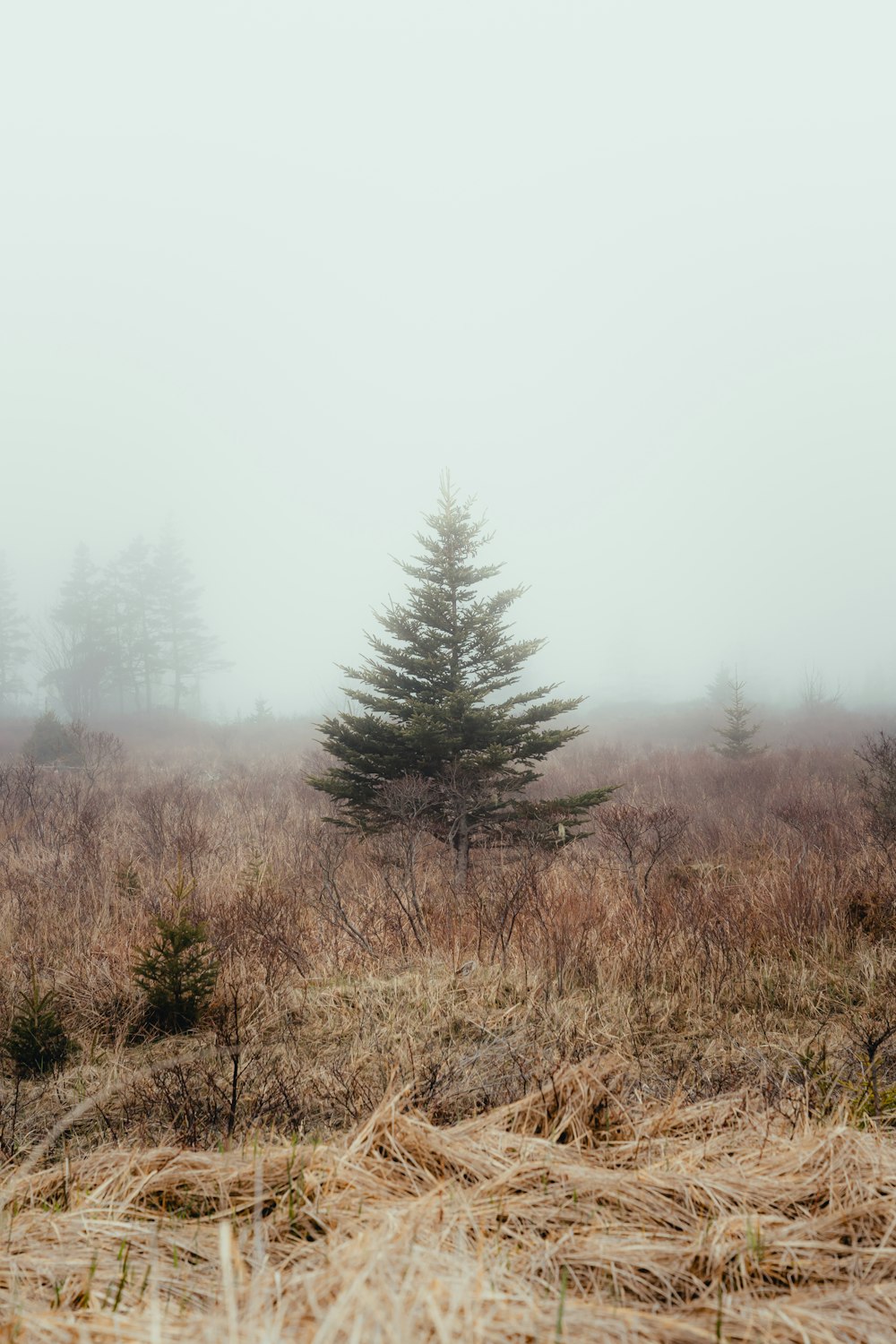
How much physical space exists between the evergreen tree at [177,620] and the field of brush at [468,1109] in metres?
40.9

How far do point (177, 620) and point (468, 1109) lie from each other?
48.3 meters

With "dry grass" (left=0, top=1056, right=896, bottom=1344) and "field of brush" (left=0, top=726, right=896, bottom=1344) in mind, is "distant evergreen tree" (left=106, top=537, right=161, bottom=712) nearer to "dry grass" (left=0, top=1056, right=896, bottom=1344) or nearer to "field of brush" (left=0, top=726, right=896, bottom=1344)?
"field of brush" (left=0, top=726, right=896, bottom=1344)

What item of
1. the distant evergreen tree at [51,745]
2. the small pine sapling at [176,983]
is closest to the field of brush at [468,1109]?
the small pine sapling at [176,983]

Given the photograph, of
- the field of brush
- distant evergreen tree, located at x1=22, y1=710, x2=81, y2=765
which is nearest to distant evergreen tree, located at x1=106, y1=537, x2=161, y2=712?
distant evergreen tree, located at x1=22, y1=710, x2=81, y2=765

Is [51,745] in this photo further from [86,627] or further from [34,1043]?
[86,627]

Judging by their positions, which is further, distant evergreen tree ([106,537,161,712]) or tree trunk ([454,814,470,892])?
distant evergreen tree ([106,537,161,712])

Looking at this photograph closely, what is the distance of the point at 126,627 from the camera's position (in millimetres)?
44375

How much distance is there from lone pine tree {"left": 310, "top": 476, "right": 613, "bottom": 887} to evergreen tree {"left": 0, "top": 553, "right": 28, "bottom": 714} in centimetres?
5027

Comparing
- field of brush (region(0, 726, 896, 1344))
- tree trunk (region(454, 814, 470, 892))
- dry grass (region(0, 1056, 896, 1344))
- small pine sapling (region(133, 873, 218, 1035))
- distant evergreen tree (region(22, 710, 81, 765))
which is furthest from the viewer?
distant evergreen tree (region(22, 710, 81, 765))

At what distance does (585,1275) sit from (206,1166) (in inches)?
42.1

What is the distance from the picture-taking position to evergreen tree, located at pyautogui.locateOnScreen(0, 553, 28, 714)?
4728 cm

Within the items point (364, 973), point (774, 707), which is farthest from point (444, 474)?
point (774, 707)

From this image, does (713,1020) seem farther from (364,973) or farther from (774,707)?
(774,707)

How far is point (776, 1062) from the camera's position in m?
3.00
